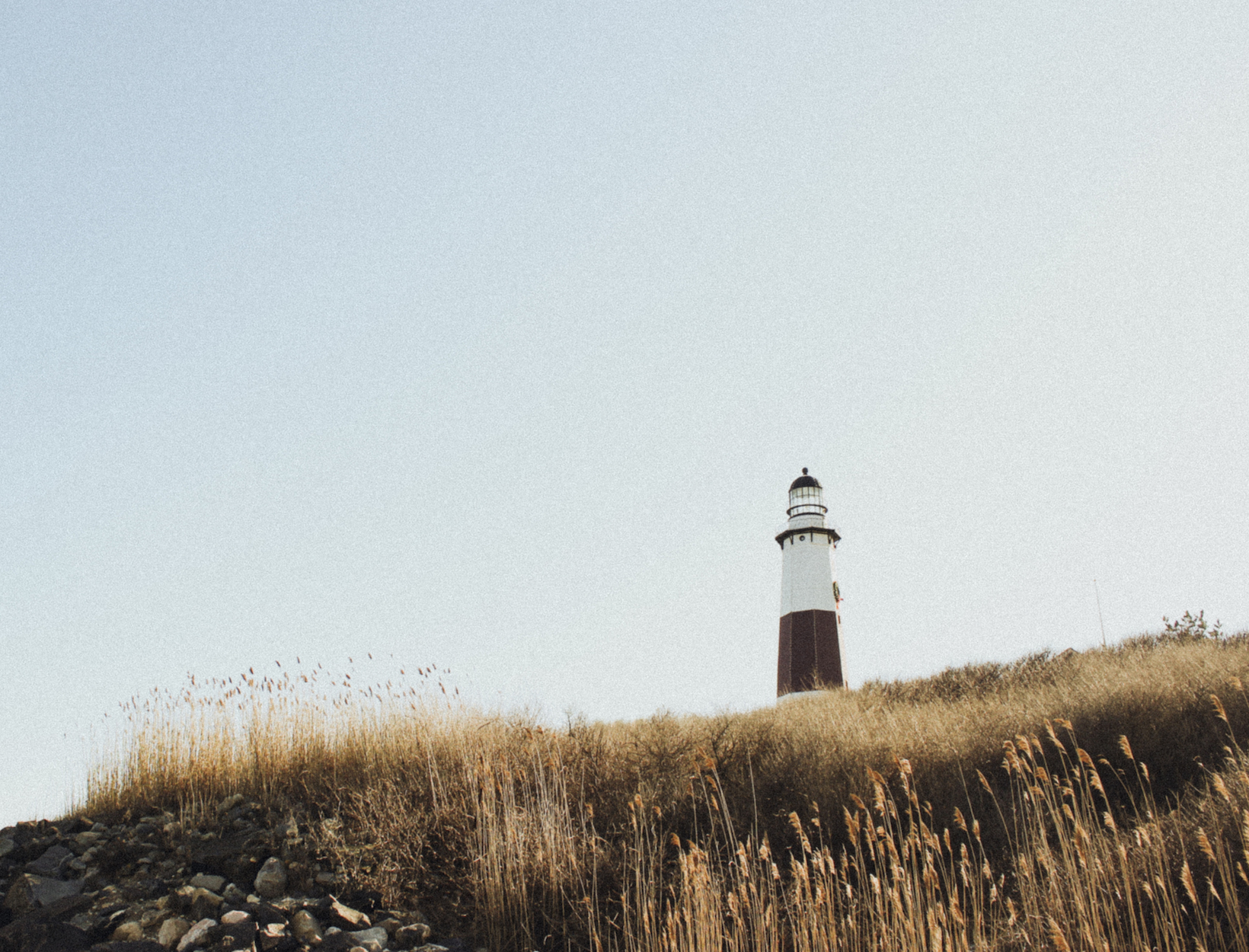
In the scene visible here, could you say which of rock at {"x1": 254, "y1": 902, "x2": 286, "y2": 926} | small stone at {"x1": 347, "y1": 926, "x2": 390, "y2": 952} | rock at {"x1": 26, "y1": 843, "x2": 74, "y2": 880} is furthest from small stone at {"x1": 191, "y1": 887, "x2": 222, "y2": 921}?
rock at {"x1": 26, "y1": 843, "x2": 74, "y2": 880}

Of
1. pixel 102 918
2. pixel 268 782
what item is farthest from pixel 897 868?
pixel 268 782

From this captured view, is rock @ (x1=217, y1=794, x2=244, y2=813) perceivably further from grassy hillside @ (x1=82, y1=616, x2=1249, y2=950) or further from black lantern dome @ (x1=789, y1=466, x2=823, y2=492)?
black lantern dome @ (x1=789, y1=466, x2=823, y2=492)

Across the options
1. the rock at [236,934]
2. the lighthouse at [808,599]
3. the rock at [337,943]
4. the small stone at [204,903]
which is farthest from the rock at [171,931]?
the lighthouse at [808,599]

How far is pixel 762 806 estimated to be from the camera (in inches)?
292

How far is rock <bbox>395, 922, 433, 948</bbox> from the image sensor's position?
18.5 feet

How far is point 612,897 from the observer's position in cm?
607

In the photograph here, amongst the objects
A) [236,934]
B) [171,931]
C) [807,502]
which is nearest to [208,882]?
[171,931]

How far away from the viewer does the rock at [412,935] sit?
5645 millimetres

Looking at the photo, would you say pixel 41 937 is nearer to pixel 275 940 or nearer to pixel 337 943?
pixel 275 940

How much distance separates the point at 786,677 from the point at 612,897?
52.8 feet

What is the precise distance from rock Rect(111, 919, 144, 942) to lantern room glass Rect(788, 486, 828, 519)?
20.0 metres

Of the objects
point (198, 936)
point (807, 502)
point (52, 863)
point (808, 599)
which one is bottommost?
point (198, 936)

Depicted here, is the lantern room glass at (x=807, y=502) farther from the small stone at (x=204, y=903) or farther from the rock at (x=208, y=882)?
the small stone at (x=204, y=903)

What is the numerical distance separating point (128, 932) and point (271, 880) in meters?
0.96
